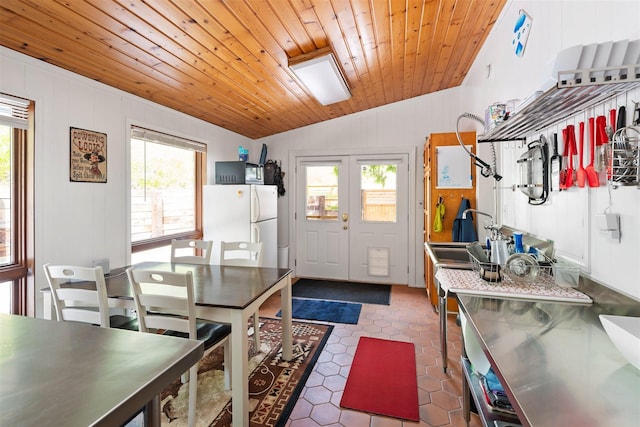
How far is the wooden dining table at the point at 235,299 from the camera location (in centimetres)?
168

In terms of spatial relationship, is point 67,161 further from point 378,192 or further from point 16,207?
point 378,192

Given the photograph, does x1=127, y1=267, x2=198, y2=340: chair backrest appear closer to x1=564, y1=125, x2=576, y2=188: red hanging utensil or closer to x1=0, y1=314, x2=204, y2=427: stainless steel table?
x1=0, y1=314, x2=204, y2=427: stainless steel table

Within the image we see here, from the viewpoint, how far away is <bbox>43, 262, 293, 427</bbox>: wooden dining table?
1.68m

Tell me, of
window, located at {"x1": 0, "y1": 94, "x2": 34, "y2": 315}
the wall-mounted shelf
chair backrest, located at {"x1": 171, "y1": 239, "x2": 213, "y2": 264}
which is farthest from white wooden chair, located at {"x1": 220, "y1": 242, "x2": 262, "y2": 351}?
the wall-mounted shelf

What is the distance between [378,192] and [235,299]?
323 centimetres

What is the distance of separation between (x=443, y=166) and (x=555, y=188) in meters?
1.69

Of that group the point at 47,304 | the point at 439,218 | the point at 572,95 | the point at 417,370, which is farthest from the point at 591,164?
the point at 47,304

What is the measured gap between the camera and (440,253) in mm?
2484

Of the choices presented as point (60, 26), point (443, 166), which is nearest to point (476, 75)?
point (443, 166)

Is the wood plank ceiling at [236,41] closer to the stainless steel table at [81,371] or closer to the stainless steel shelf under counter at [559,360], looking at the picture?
the stainless steel table at [81,371]

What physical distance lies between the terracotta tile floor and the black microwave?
5.09ft

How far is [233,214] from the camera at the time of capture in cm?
365

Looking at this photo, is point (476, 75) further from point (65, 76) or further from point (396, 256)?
point (65, 76)

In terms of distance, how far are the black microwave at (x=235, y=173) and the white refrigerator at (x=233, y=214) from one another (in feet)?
0.75
